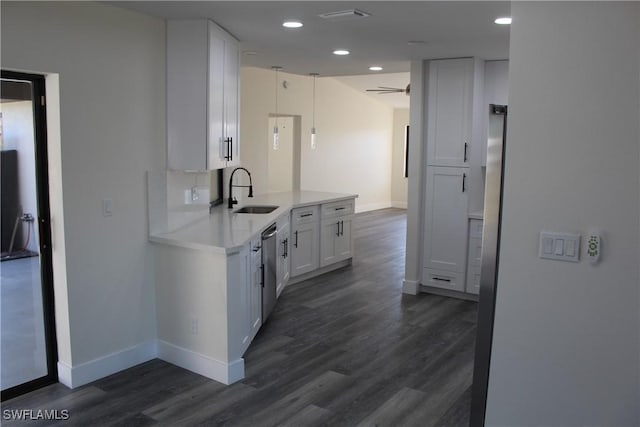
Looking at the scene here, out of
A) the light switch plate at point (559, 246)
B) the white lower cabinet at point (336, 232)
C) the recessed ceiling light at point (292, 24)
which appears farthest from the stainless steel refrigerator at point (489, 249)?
the white lower cabinet at point (336, 232)

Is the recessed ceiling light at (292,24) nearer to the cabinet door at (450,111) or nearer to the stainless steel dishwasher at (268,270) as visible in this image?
the stainless steel dishwasher at (268,270)

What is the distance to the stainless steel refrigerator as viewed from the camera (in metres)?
2.41

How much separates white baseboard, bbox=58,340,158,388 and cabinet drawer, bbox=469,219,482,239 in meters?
3.16

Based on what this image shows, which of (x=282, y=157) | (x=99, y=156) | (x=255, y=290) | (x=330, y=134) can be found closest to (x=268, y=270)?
(x=255, y=290)

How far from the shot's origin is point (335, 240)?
257 inches

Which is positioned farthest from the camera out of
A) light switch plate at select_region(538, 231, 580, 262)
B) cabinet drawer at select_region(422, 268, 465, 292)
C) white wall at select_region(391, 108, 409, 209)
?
white wall at select_region(391, 108, 409, 209)

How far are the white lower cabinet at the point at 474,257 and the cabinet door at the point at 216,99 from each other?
2591 mm

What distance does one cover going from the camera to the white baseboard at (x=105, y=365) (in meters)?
3.45

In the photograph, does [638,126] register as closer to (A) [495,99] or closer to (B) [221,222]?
(B) [221,222]

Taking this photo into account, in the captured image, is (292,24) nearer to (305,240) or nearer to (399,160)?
(305,240)

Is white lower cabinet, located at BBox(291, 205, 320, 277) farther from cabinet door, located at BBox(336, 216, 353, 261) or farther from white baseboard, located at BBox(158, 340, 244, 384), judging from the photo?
white baseboard, located at BBox(158, 340, 244, 384)

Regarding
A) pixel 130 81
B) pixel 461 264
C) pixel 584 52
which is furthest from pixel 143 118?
pixel 461 264

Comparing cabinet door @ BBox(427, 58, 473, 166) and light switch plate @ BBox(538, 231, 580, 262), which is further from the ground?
cabinet door @ BBox(427, 58, 473, 166)

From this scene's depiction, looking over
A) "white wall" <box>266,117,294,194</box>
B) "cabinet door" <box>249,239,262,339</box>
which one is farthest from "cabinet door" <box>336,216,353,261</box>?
"white wall" <box>266,117,294,194</box>
